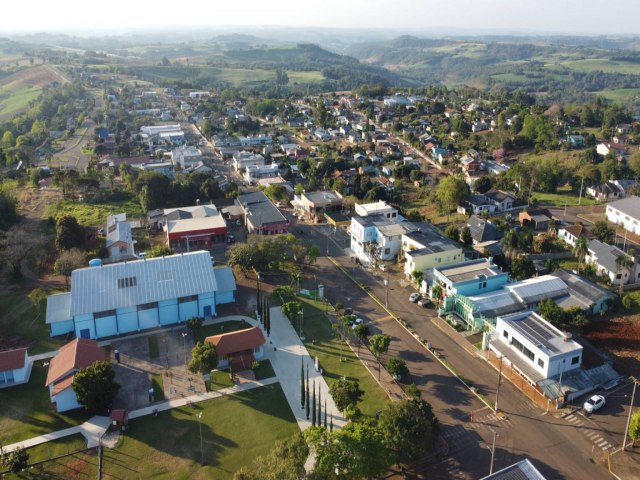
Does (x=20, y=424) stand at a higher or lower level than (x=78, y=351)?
lower

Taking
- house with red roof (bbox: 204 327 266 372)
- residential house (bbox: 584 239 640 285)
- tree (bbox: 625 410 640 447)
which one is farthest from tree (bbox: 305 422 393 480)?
residential house (bbox: 584 239 640 285)

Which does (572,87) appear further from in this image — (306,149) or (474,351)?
(474,351)

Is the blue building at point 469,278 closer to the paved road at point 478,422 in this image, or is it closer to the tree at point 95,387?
the paved road at point 478,422

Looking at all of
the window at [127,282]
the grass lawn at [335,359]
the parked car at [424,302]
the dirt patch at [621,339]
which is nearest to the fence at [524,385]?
the dirt patch at [621,339]

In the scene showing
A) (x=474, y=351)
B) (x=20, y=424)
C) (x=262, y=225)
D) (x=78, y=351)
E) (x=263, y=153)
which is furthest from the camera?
(x=263, y=153)

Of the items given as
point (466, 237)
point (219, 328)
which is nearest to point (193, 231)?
point (219, 328)

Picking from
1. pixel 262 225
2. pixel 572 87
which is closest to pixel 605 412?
pixel 262 225
